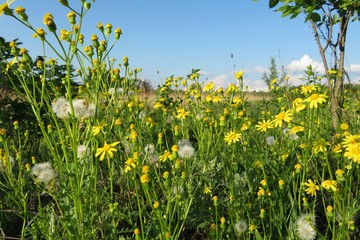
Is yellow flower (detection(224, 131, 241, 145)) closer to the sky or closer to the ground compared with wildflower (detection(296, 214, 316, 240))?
closer to the sky

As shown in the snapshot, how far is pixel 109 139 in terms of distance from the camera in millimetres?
2166

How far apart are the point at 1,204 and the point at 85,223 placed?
0.90 meters

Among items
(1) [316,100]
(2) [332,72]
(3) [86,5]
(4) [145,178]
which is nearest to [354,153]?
(1) [316,100]

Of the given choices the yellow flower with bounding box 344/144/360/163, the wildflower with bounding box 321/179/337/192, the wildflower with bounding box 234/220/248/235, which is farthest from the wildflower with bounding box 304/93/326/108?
the wildflower with bounding box 234/220/248/235

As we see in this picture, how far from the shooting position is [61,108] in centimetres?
180

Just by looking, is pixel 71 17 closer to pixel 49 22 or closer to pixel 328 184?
pixel 49 22

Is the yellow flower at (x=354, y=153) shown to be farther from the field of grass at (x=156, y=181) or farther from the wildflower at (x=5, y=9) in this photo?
the wildflower at (x=5, y=9)

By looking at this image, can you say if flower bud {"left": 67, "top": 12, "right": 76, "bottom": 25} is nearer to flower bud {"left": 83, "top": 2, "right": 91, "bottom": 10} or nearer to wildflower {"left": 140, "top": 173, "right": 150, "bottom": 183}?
flower bud {"left": 83, "top": 2, "right": 91, "bottom": 10}

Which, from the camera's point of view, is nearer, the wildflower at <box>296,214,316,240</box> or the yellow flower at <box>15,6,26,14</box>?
the yellow flower at <box>15,6,26,14</box>

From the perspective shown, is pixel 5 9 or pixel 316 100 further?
pixel 316 100

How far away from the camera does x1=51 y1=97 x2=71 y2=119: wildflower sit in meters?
1.75

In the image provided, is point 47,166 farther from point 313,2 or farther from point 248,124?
point 313,2

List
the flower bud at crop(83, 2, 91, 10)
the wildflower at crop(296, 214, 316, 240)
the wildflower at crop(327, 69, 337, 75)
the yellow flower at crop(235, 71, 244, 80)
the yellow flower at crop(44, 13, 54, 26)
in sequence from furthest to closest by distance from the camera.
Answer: the wildflower at crop(327, 69, 337, 75) < the yellow flower at crop(235, 71, 244, 80) < the wildflower at crop(296, 214, 316, 240) < the flower bud at crop(83, 2, 91, 10) < the yellow flower at crop(44, 13, 54, 26)

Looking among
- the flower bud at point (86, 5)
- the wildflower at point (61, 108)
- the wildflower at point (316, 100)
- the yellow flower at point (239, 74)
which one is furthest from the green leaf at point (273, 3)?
the wildflower at point (61, 108)
